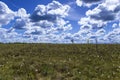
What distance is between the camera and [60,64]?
2614cm

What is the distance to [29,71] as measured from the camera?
24875 millimetres

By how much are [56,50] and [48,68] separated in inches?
265

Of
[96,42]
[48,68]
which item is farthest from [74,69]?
[96,42]

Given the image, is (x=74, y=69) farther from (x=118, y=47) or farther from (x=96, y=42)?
(x=96, y=42)

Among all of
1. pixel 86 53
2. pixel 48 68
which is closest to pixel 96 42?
pixel 86 53

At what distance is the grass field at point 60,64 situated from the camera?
79.2 ft

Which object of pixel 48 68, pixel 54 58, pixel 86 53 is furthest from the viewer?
pixel 86 53

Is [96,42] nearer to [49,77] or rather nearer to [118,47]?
[118,47]

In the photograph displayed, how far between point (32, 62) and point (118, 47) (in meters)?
10.7

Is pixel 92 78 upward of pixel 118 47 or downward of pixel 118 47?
downward

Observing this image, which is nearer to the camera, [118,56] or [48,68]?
[48,68]

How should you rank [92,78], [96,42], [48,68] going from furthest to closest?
[96,42], [48,68], [92,78]

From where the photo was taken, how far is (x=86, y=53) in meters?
30.6

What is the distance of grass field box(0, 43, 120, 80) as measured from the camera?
24125 mm
